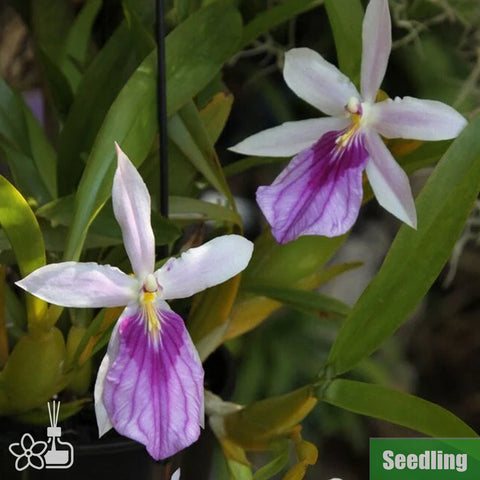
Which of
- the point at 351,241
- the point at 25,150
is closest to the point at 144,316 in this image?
the point at 25,150

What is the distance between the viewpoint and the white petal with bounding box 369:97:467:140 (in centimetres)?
55

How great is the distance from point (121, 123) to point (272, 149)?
11 cm

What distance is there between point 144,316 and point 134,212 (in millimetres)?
69

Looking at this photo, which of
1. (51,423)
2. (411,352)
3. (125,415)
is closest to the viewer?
(125,415)

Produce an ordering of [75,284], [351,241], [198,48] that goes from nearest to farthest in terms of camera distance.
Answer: [75,284] → [198,48] → [351,241]

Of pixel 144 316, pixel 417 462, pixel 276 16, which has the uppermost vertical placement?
pixel 276 16

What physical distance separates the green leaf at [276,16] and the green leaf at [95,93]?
93mm

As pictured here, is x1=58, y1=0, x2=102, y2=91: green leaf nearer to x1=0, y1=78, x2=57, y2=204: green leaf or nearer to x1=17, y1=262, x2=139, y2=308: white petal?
x1=0, y1=78, x2=57, y2=204: green leaf

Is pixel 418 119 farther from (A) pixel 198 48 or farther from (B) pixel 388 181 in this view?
(A) pixel 198 48

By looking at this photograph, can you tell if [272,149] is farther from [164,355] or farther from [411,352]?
[411,352]

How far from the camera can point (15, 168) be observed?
2.28ft

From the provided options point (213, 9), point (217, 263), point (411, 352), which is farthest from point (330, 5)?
point (411, 352)

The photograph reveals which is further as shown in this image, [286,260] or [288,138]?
[286,260]

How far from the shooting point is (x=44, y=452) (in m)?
0.62
